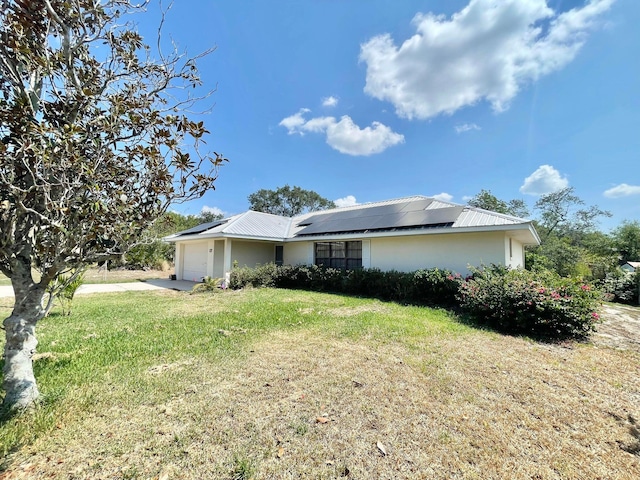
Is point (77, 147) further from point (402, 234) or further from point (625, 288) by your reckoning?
point (625, 288)

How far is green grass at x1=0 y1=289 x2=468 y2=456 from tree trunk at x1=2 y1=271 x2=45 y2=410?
229 millimetres

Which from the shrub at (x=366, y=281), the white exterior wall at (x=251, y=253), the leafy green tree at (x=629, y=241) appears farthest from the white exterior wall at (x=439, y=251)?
the leafy green tree at (x=629, y=241)

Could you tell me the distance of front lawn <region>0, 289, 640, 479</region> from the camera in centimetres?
227

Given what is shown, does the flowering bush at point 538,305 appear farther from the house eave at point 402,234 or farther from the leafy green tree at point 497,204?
the leafy green tree at point 497,204

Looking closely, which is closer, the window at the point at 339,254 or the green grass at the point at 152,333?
the green grass at the point at 152,333

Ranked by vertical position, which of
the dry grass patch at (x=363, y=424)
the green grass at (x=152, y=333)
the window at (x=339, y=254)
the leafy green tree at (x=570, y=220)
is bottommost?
the dry grass patch at (x=363, y=424)

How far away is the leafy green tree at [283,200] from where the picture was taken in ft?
144

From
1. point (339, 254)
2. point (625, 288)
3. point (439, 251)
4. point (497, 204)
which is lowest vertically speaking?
point (625, 288)

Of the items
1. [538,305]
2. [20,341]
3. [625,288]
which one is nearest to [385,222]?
[538,305]

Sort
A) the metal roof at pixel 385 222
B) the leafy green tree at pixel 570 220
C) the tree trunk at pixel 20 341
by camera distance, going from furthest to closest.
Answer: the leafy green tree at pixel 570 220 < the metal roof at pixel 385 222 < the tree trunk at pixel 20 341

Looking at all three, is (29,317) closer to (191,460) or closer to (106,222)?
(106,222)

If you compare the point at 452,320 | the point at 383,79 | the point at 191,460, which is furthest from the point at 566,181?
A: the point at 191,460

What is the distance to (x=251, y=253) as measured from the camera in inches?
654

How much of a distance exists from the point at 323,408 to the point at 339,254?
11.4m
